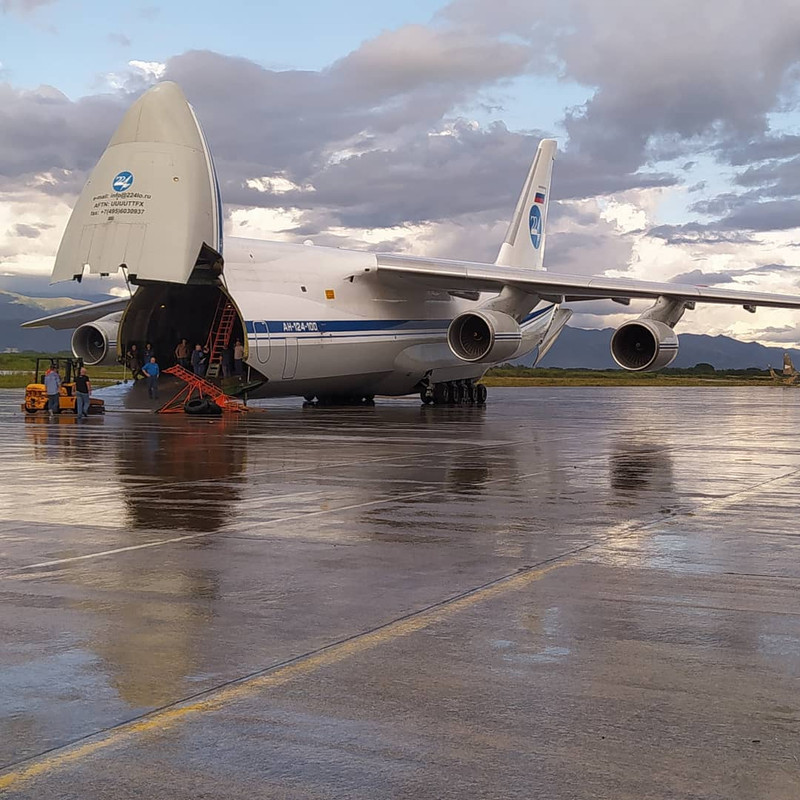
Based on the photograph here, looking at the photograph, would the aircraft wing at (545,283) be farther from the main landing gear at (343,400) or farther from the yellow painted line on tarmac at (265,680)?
the yellow painted line on tarmac at (265,680)

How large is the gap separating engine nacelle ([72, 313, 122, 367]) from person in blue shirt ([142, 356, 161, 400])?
201 cm

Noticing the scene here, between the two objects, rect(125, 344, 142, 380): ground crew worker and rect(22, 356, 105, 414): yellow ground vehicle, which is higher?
rect(125, 344, 142, 380): ground crew worker

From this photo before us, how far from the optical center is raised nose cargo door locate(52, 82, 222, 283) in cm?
2231

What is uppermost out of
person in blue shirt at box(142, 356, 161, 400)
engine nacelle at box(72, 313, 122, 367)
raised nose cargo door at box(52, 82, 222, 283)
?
raised nose cargo door at box(52, 82, 222, 283)

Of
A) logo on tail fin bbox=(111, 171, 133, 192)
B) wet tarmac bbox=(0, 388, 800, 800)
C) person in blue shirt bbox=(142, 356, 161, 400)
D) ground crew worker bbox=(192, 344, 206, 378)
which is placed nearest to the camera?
wet tarmac bbox=(0, 388, 800, 800)

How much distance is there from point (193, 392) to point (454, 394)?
30.6ft

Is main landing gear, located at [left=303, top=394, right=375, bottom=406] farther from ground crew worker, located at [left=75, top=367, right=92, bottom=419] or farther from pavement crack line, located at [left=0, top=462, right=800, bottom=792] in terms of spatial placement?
pavement crack line, located at [left=0, top=462, right=800, bottom=792]

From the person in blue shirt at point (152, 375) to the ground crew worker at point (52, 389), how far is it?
2.00m

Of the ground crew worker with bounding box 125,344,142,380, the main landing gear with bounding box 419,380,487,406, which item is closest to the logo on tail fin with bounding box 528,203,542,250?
the main landing gear with bounding box 419,380,487,406

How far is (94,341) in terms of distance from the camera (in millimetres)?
28875

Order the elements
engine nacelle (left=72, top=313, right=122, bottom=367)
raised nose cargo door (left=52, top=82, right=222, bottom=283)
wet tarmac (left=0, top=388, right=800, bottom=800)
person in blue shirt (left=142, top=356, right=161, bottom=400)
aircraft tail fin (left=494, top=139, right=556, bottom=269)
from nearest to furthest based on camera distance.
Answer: wet tarmac (left=0, top=388, right=800, bottom=800) → raised nose cargo door (left=52, top=82, right=222, bottom=283) → person in blue shirt (left=142, top=356, right=161, bottom=400) → engine nacelle (left=72, top=313, right=122, bottom=367) → aircraft tail fin (left=494, top=139, right=556, bottom=269)

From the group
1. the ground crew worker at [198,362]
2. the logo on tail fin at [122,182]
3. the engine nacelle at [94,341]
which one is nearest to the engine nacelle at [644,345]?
the ground crew worker at [198,362]

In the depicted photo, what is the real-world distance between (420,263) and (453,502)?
18.0m

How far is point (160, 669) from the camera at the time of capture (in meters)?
4.78
